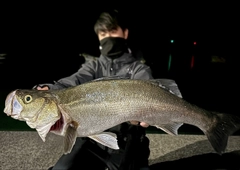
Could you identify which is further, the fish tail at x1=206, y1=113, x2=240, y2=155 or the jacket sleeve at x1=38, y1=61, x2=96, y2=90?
the jacket sleeve at x1=38, y1=61, x2=96, y2=90

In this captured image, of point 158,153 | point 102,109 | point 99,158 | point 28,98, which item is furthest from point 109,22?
point 158,153

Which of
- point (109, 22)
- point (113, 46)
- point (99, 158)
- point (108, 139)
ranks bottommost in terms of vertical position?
point (99, 158)

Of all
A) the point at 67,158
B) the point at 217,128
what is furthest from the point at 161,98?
the point at 67,158

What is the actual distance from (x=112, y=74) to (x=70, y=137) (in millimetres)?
1143

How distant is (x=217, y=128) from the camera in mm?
1794

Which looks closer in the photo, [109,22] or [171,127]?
[171,127]

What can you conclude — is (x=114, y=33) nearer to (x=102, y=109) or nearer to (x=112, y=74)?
(x=112, y=74)

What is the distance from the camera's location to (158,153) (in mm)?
3113

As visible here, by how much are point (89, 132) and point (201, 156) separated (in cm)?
189

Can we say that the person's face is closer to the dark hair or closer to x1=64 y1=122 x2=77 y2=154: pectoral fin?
the dark hair

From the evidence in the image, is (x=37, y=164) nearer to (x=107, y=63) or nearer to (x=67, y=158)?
(x=67, y=158)

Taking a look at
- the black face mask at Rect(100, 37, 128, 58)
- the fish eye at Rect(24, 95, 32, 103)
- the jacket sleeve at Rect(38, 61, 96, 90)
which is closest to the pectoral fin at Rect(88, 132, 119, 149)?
the fish eye at Rect(24, 95, 32, 103)

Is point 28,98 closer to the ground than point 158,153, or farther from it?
farther from it

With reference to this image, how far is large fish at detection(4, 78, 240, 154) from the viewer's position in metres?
1.56
